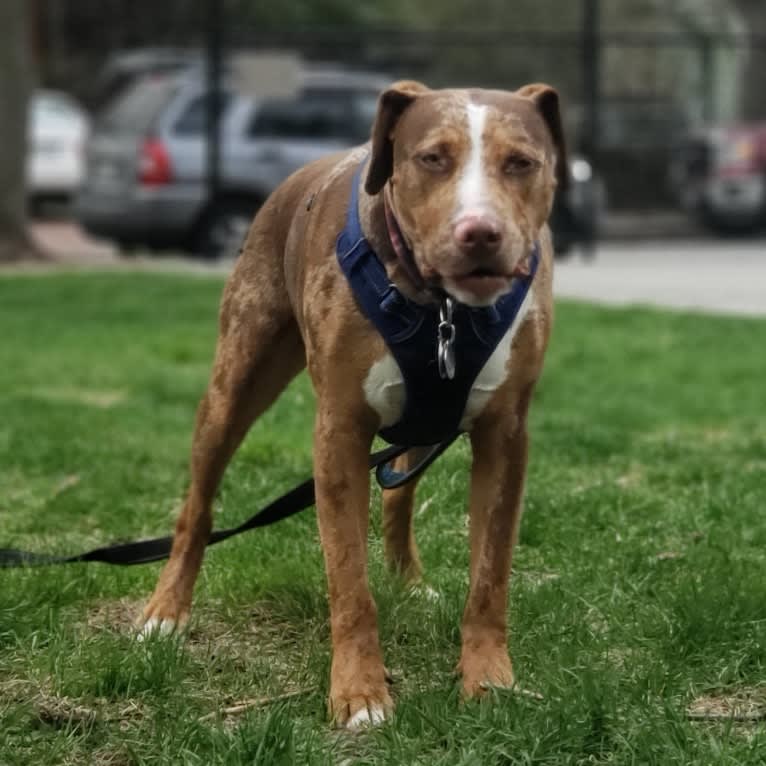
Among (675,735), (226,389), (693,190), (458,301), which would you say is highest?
(458,301)

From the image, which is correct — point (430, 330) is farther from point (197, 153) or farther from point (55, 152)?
point (55, 152)

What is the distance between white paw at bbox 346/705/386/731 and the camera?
3.63 metres

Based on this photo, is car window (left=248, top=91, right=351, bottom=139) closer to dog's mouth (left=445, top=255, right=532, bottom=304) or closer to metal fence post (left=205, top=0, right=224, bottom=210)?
metal fence post (left=205, top=0, right=224, bottom=210)

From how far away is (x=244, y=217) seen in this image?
16.7 metres

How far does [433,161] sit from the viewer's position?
3465 mm

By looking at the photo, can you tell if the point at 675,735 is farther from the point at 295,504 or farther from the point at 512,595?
the point at 295,504

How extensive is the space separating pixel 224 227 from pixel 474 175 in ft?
A: 44.1

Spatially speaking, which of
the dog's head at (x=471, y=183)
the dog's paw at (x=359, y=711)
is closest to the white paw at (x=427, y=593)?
the dog's paw at (x=359, y=711)

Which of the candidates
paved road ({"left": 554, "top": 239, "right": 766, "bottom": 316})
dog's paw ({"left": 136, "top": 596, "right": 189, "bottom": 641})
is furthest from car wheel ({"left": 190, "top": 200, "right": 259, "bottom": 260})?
dog's paw ({"left": 136, "top": 596, "right": 189, "bottom": 641})

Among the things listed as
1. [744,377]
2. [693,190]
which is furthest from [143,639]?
[693,190]

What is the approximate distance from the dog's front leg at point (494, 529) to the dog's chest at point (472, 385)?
9 cm

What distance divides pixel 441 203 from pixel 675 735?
1145 millimetres

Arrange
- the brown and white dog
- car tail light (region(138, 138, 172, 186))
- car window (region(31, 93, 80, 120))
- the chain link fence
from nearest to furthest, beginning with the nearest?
the brown and white dog → car tail light (region(138, 138, 172, 186)) → the chain link fence → car window (region(31, 93, 80, 120))

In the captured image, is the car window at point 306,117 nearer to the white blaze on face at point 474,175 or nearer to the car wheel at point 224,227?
the car wheel at point 224,227
